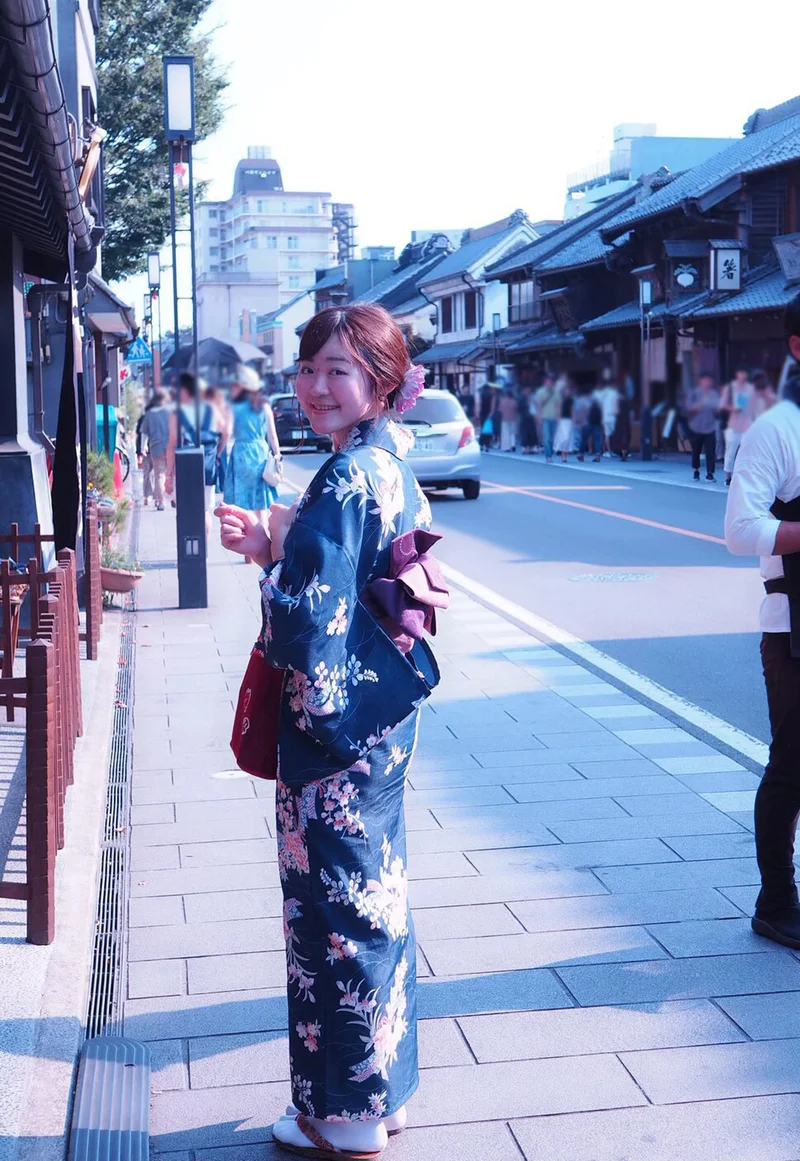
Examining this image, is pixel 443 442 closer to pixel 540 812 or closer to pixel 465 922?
pixel 540 812

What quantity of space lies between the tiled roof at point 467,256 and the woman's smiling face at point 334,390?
4861cm

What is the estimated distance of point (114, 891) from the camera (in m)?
4.37

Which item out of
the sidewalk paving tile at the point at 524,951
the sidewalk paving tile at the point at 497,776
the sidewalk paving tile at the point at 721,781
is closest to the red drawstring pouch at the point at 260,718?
the sidewalk paving tile at the point at 524,951

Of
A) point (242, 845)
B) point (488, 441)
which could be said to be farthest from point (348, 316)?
point (488, 441)

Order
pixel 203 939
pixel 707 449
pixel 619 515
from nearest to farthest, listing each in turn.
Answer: pixel 203 939
pixel 619 515
pixel 707 449

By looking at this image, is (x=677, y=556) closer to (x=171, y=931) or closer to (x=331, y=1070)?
(x=171, y=931)

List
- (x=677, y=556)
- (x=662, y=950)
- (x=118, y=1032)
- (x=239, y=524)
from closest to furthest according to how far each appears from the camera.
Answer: (x=239, y=524) → (x=118, y=1032) → (x=662, y=950) → (x=677, y=556)

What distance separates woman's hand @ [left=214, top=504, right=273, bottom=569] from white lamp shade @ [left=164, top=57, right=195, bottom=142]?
131 inches

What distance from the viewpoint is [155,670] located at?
26.3 feet

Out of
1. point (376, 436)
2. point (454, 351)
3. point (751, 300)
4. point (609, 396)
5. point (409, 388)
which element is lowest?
point (376, 436)

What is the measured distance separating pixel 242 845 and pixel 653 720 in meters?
2.62

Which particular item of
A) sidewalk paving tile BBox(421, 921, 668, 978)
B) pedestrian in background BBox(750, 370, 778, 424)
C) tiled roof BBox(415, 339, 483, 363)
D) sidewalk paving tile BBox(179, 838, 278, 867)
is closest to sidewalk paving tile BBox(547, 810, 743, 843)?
sidewalk paving tile BBox(421, 921, 668, 978)

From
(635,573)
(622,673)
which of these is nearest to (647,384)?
(635,573)

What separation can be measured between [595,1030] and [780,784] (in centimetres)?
94
